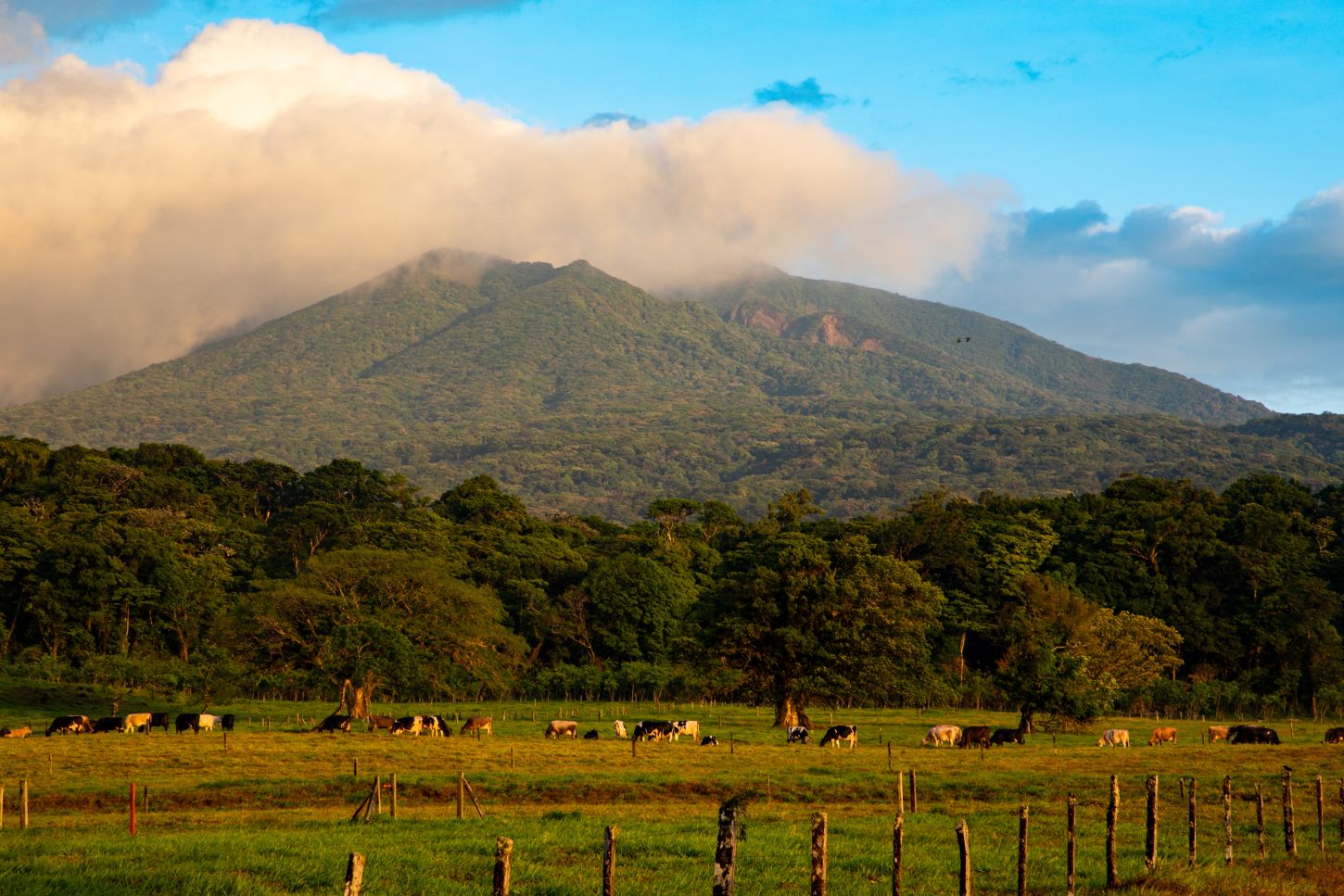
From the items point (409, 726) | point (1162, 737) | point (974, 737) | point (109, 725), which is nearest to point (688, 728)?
point (409, 726)

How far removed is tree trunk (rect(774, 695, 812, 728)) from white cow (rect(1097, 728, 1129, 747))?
14.1 meters

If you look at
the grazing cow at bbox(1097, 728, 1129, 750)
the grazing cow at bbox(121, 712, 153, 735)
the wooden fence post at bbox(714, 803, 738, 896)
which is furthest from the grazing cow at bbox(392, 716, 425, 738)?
the wooden fence post at bbox(714, 803, 738, 896)

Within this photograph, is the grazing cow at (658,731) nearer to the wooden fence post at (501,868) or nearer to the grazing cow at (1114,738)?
the grazing cow at (1114,738)

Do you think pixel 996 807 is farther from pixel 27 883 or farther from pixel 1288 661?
pixel 1288 661

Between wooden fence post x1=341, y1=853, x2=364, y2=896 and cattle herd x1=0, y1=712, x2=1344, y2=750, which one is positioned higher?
wooden fence post x1=341, y1=853, x2=364, y2=896

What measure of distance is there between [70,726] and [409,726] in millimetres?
15858

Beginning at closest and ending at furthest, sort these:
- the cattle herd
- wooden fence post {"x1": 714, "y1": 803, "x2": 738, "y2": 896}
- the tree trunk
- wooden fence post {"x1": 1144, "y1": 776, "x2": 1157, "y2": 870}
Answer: wooden fence post {"x1": 714, "y1": 803, "x2": 738, "y2": 896}
wooden fence post {"x1": 1144, "y1": 776, "x2": 1157, "y2": 870}
the cattle herd
the tree trunk

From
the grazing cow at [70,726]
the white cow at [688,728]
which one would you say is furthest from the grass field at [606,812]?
the grazing cow at [70,726]

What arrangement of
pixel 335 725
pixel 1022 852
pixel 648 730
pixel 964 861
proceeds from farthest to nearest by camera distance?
1. pixel 648 730
2. pixel 335 725
3. pixel 1022 852
4. pixel 964 861

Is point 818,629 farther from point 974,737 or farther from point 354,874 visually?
point 354,874

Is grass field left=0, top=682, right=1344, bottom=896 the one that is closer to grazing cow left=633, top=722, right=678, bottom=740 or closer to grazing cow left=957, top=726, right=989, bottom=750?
grazing cow left=957, top=726, right=989, bottom=750

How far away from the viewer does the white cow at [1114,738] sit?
178 feet

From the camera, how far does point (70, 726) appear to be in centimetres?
5503

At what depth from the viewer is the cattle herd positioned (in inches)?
2045
